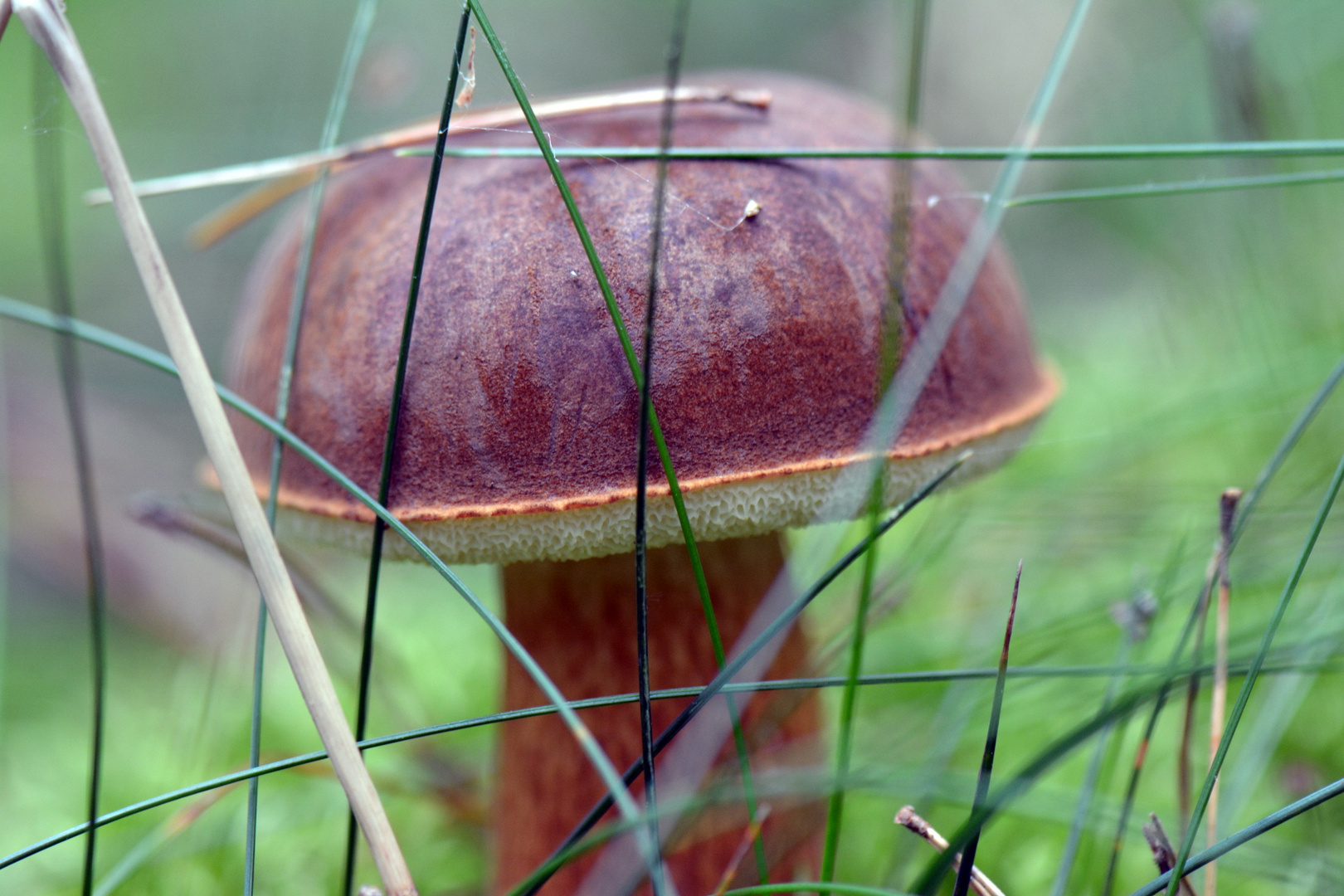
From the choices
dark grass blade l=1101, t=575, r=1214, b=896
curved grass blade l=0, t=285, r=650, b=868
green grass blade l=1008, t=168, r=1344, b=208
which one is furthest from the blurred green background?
green grass blade l=1008, t=168, r=1344, b=208

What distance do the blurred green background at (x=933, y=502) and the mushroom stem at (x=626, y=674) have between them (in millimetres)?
166

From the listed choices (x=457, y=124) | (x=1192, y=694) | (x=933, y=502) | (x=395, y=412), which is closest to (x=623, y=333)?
(x=395, y=412)

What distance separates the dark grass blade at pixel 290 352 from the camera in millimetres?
769

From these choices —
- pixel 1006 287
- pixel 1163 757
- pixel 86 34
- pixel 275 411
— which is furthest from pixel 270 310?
pixel 86 34

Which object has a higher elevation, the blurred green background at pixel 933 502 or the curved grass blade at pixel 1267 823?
the blurred green background at pixel 933 502

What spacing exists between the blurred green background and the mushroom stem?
17cm

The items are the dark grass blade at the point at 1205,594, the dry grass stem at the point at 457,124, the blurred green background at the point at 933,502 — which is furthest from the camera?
the blurred green background at the point at 933,502

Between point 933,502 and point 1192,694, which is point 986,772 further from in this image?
point 933,502

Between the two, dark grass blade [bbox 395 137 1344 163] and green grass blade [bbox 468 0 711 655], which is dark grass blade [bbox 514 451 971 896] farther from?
dark grass blade [bbox 395 137 1344 163]

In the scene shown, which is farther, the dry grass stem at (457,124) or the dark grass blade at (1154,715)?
the dry grass stem at (457,124)

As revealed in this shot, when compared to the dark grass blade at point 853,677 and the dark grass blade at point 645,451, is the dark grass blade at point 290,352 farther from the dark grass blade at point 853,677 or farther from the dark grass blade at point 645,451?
the dark grass blade at point 853,677

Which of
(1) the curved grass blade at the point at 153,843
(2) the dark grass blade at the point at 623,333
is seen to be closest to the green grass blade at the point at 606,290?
(2) the dark grass blade at the point at 623,333

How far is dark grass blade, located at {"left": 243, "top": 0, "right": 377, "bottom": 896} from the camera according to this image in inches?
30.3

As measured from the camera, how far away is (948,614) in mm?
1929
